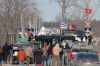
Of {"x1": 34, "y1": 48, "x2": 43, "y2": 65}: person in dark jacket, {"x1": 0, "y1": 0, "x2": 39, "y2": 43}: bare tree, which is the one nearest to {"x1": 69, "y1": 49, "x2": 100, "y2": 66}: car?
{"x1": 34, "y1": 48, "x2": 43, "y2": 65}: person in dark jacket

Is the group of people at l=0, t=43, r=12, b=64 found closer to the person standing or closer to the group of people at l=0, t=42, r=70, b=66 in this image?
the group of people at l=0, t=42, r=70, b=66

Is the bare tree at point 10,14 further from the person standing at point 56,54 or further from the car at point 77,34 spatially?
the person standing at point 56,54

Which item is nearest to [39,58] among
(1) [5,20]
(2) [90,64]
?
(2) [90,64]

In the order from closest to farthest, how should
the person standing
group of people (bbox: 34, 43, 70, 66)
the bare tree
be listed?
1. the person standing
2. group of people (bbox: 34, 43, 70, 66)
3. the bare tree

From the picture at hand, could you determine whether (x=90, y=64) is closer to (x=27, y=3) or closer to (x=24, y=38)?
(x=24, y=38)

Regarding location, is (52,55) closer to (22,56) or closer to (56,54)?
(56,54)

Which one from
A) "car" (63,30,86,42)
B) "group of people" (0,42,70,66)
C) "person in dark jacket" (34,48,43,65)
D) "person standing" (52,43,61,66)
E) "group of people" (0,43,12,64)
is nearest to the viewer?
"person standing" (52,43,61,66)

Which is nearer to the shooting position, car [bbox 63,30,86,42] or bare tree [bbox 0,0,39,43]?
car [bbox 63,30,86,42]

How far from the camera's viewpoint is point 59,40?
119 ft

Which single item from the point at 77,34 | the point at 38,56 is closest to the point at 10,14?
the point at 77,34

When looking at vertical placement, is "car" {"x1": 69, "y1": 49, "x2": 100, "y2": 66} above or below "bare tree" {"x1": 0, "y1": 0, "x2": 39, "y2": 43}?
below

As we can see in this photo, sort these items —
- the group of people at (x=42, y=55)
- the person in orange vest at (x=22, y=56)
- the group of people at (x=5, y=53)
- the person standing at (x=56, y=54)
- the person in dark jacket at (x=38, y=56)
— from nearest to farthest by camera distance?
the person standing at (x=56, y=54)
the group of people at (x=42, y=55)
the person in orange vest at (x=22, y=56)
the group of people at (x=5, y=53)
the person in dark jacket at (x=38, y=56)

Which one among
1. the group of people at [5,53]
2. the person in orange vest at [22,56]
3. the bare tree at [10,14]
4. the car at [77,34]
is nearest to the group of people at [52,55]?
the person in orange vest at [22,56]

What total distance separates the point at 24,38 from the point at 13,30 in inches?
633
